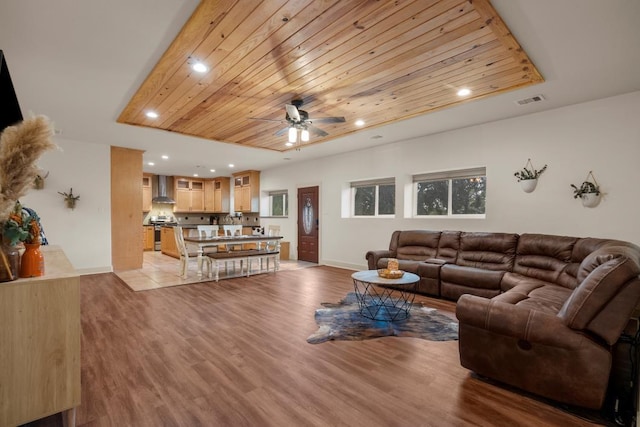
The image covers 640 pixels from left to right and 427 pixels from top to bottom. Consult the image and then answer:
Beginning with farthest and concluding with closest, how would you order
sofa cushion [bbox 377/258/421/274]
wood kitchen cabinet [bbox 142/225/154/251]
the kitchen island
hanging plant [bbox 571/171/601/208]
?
1. wood kitchen cabinet [bbox 142/225/154/251]
2. the kitchen island
3. sofa cushion [bbox 377/258/421/274]
4. hanging plant [bbox 571/171/601/208]

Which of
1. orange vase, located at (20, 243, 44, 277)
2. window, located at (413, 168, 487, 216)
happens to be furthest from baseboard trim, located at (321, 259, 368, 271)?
orange vase, located at (20, 243, 44, 277)

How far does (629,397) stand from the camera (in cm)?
187

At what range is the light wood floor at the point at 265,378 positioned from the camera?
177 cm

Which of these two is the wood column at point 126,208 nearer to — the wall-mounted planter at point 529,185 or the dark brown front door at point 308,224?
the dark brown front door at point 308,224

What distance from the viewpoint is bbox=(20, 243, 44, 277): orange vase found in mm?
1564

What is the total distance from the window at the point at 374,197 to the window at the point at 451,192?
1.83ft

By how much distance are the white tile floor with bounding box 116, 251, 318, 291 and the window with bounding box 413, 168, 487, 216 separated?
313 centimetres

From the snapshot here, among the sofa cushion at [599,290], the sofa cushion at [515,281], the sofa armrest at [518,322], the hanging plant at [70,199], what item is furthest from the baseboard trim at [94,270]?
the sofa cushion at [599,290]

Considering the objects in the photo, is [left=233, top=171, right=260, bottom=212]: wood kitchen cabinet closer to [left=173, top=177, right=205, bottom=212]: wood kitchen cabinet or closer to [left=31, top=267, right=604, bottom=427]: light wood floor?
[left=173, top=177, right=205, bottom=212]: wood kitchen cabinet

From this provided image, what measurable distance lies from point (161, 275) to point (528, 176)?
6594 millimetres

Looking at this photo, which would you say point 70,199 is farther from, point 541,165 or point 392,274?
point 541,165

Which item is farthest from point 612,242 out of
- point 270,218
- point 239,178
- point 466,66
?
point 239,178

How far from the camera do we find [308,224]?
7.72 metres

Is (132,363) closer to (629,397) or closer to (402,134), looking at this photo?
(629,397)
